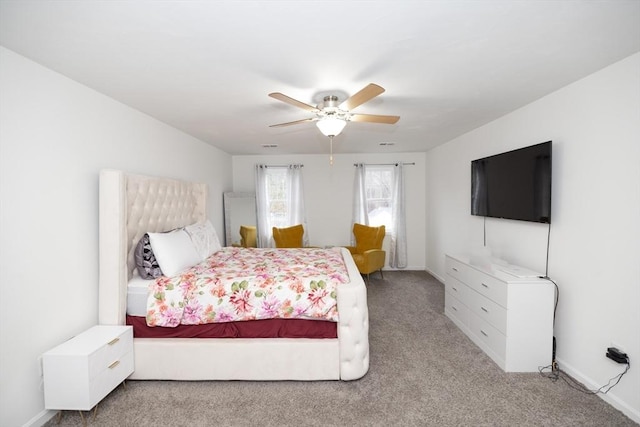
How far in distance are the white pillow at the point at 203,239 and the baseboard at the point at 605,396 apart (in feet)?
11.8

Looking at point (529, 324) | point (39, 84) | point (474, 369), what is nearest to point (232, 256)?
point (39, 84)

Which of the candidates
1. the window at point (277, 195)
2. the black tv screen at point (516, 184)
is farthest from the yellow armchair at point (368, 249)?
the black tv screen at point (516, 184)

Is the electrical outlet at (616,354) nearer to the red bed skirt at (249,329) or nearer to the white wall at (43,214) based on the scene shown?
the red bed skirt at (249,329)

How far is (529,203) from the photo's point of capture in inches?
109

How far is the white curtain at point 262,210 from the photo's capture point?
5.76 m

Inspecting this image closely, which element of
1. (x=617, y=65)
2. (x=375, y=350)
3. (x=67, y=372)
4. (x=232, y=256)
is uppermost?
(x=617, y=65)

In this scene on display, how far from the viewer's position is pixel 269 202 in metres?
5.86

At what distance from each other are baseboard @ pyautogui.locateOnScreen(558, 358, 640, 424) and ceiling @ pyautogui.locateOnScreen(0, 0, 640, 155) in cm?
235

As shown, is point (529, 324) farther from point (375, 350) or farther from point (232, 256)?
point (232, 256)

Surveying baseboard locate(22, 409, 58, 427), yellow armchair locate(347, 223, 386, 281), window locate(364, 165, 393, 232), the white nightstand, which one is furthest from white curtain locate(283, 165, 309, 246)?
baseboard locate(22, 409, 58, 427)

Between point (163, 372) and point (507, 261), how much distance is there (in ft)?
11.7

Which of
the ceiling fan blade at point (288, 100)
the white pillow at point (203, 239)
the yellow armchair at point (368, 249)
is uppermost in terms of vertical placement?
the ceiling fan blade at point (288, 100)

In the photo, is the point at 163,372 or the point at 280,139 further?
the point at 280,139

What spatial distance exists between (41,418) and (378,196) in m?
5.28
